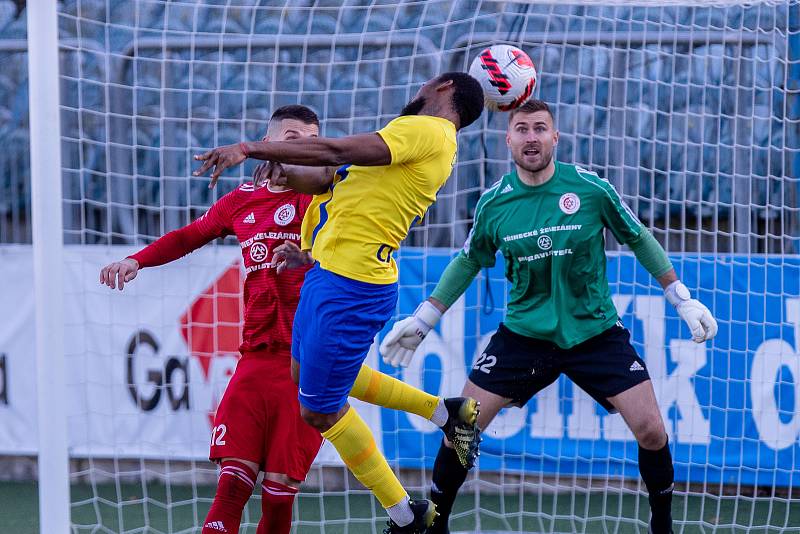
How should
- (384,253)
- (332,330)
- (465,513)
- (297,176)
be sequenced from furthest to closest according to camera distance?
1. (465,513)
2. (384,253)
3. (332,330)
4. (297,176)

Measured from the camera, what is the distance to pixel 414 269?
19.3 feet

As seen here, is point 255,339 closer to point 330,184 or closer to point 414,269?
point 330,184

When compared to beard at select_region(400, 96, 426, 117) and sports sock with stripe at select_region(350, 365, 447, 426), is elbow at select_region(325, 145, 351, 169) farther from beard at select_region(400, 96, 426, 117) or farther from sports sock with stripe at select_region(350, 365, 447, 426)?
sports sock with stripe at select_region(350, 365, 447, 426)

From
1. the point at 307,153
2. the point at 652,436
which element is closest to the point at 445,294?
the point at 652,436

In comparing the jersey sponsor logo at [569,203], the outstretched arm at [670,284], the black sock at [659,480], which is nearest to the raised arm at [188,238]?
the jersey sponsor logo at [569,203]

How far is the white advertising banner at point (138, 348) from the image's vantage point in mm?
5941

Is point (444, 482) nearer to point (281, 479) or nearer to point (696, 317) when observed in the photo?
point (281, 479)

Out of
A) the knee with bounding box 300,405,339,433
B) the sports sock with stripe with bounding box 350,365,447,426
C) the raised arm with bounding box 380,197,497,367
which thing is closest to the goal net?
the raised arm with bounding box 380,197,497,367

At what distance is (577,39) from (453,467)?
2.66 metres

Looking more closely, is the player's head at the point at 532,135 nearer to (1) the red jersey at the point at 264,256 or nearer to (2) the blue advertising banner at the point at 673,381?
(1) the red jersey at the point at 264,256

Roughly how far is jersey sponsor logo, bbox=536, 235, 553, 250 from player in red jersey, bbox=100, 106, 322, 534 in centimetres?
100

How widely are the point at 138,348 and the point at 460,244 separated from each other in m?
1.92

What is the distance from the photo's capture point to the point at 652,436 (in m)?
4.21

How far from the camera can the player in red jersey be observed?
3.85 meters
